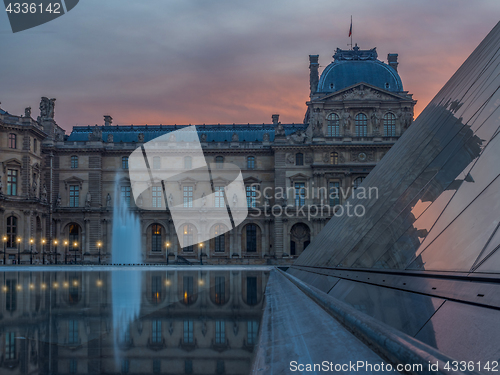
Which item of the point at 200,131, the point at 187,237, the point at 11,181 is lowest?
the point at 187,237

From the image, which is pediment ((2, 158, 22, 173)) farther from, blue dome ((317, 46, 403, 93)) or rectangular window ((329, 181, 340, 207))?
blue dome ((317, 46, 403, 93))

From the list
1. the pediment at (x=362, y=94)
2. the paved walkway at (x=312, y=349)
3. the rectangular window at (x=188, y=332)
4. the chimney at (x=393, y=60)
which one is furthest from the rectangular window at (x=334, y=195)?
the paved walkway at (x=312, y=349)

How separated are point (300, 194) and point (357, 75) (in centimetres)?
Answer: 1526

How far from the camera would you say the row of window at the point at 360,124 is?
182 ft

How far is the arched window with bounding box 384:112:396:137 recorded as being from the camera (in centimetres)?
5525

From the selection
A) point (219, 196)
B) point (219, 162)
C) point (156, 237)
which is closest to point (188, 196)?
point (219, 196)

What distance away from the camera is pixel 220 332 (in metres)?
6.89

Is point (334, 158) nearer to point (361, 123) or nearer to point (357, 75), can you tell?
point (361, 123)

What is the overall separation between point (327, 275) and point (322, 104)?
47270 mm

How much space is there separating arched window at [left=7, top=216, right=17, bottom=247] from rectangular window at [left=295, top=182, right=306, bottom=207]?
28.9 m

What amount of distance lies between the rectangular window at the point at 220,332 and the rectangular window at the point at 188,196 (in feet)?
165

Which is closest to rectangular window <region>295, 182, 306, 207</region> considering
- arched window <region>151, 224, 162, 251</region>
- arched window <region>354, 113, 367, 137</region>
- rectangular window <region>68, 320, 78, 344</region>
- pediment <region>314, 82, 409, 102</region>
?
arched window <region>354, 113, 367, 137</region>

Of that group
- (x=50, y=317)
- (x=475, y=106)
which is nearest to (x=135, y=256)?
(x=50, y=317)

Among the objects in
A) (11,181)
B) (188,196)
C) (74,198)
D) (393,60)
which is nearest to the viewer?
(11,181)
